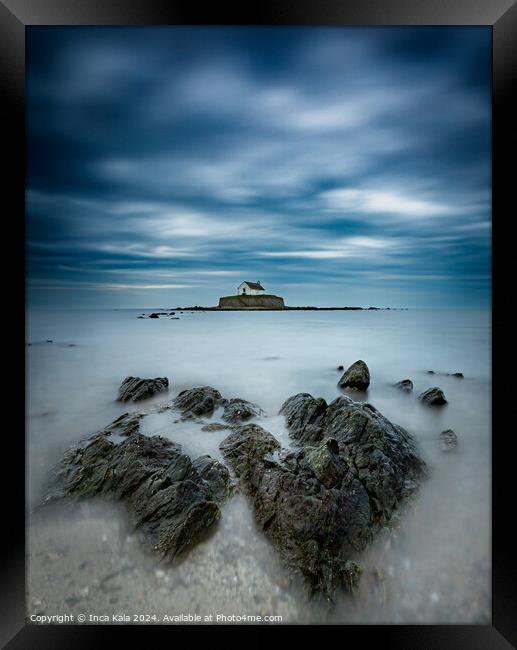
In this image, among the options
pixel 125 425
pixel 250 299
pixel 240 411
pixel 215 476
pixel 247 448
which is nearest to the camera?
pixel 215 476

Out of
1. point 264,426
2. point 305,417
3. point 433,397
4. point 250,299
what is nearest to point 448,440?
point 433,397

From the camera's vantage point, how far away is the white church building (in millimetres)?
2242

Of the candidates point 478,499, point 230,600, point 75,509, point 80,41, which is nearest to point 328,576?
point 230,600

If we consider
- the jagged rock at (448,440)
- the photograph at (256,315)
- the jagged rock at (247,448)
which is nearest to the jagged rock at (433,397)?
the photograph at (256,315)

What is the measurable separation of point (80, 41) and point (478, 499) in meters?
3.42

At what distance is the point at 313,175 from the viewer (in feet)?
6.79

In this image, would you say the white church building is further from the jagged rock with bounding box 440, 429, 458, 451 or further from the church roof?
the jagged rock with bounding box 440, 429, 458, 451

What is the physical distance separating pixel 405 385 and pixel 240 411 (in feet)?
3.93

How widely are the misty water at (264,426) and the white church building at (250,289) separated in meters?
0.15

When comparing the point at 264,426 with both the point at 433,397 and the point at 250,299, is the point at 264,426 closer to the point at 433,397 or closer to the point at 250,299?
the point at 250,299

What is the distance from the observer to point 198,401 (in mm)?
2271

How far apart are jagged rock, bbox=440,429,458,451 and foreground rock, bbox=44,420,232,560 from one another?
4.41 feet

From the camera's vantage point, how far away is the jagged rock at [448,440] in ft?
6.46

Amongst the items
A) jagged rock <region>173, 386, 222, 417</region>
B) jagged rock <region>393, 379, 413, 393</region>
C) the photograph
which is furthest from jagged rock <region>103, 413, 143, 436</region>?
jagged rock <region>393, 379, 413, 393</region>
